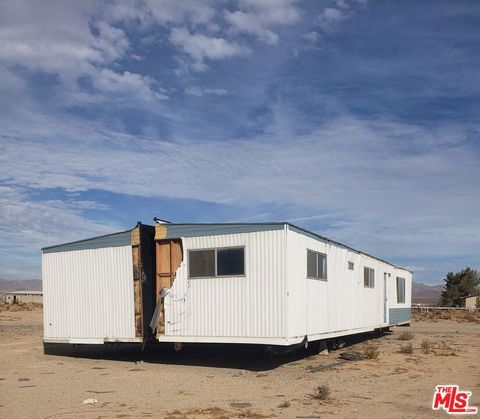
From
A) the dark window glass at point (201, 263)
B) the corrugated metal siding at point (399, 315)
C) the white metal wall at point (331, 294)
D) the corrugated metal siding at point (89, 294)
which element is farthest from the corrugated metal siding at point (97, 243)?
the corrugated metal siding at point (399, 315)

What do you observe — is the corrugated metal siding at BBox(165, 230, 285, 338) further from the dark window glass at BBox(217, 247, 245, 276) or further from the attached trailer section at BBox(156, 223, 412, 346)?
the dark window glass at BBox(217, 247, 245, 276)

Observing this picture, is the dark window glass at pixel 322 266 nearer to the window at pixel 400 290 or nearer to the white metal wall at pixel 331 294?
the white metal wall at pixel 331 294

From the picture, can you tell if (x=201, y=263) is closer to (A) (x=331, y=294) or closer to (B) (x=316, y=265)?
(B) (x=316, y=265)

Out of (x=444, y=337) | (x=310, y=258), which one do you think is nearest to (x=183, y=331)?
(x=310, y=258)

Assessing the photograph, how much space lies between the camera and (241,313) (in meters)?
14.6

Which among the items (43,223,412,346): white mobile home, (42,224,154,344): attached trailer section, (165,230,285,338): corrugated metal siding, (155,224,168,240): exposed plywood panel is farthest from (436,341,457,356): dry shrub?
(155,224,168,240): exposed plywood panel

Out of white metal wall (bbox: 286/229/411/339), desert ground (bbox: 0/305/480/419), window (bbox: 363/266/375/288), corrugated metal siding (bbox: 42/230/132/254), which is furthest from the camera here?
window (bbox: 363/266/375/288)

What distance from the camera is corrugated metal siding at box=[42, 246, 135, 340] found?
1647cm

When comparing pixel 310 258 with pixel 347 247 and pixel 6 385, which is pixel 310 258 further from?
pixel 6 385

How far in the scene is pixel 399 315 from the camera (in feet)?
95.7

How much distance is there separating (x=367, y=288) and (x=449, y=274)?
51.0m

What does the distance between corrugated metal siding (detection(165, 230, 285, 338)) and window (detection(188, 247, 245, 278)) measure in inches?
5.0
